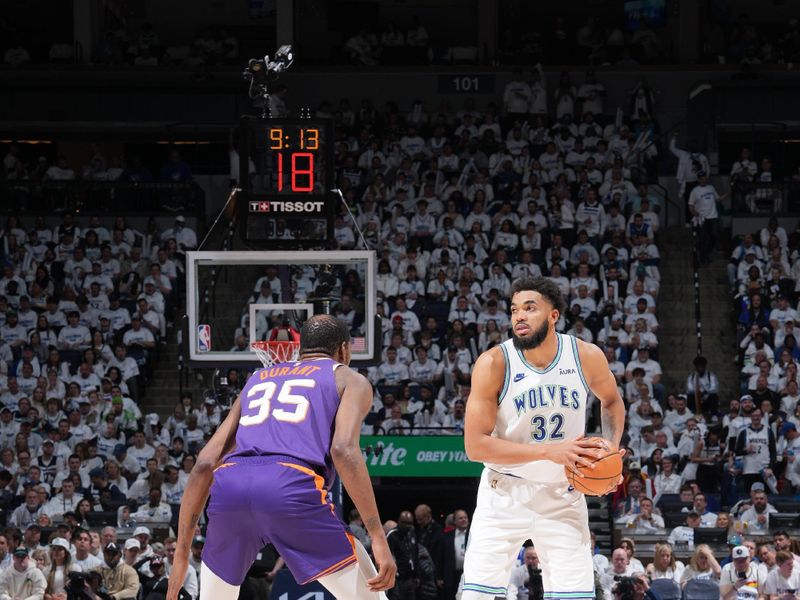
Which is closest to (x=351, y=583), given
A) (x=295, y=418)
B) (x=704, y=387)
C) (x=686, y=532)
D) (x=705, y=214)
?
(x=295, y=418)

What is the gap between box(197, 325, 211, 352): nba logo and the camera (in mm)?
13741

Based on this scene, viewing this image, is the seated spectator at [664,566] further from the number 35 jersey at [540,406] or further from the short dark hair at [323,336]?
the short dark hair at [323,336]

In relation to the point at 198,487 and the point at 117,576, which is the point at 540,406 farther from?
the point at 117,576

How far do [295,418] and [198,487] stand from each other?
0.57 m

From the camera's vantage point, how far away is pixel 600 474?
6.81 m

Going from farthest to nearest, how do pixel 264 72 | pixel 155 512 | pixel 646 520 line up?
pixel 155 512
pixel 646 520
pixel 264 72

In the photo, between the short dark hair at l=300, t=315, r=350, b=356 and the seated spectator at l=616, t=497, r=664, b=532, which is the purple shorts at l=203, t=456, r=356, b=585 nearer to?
the short dark hair at l=300, t=315, r=350, b=356

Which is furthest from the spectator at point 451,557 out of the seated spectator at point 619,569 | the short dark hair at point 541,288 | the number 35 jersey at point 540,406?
the short dark hair at point 541,288

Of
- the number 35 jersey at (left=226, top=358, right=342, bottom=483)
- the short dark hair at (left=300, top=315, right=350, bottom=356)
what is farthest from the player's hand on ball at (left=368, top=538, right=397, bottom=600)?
the short dark hair at (left=300, top=315, right=350, bottom=356)

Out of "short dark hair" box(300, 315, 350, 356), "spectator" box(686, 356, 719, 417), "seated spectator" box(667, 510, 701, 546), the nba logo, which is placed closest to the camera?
"short dark hair" box(300, 315, 350, 356)

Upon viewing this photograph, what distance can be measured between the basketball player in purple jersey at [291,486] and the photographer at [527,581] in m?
8.21

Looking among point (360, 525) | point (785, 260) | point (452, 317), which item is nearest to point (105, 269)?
point (452, 317)

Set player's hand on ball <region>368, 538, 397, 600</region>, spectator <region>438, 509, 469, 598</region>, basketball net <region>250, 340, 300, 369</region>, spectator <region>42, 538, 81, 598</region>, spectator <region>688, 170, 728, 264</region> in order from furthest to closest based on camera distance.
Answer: spectator <region>688, 170, 728, 264</region> → spectator <region>438, 509, 469, 598</region> → spectator <region>42, 538, 81, 598</region> → basketball net <region>250, 340, 300, 369</region> → player's hand on ball <region>368, 538, 397, 600</region>

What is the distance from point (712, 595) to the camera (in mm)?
13945
